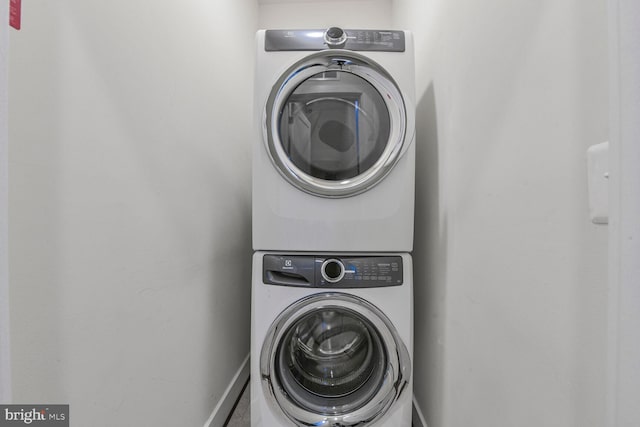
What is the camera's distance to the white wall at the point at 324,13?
2104 millimetres

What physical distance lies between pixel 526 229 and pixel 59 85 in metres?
1.02

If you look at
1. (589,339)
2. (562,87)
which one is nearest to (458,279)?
(589,339)

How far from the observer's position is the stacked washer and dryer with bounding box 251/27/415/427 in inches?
42.7

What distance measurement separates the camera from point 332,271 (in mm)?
1121

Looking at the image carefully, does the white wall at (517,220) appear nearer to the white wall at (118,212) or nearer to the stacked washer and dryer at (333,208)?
the stacked washer and dryer at (333,208)

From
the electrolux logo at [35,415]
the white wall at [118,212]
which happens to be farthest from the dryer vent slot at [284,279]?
the electrolux logo at [35,415]

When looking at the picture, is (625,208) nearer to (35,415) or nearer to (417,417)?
(35,415)

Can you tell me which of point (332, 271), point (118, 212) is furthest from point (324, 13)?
point (118, 212)

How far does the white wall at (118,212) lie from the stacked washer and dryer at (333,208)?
26cm

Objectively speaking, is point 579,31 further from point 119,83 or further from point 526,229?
point 119,83

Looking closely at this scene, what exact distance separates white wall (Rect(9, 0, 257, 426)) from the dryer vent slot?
289mm

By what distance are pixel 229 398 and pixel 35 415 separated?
975 millimetres

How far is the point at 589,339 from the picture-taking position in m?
0.49

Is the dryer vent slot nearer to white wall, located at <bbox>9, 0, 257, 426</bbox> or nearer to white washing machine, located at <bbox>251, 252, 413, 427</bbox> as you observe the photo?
white washing machine, located at <bbox>251, 252, 413, 427</bbox>
